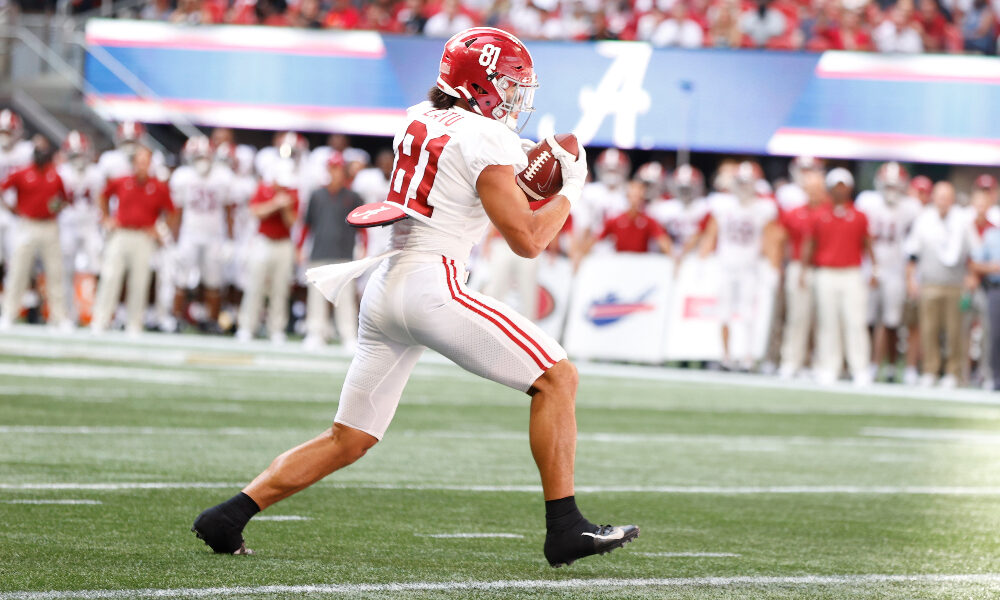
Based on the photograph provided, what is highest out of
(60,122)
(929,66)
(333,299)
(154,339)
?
(929,66)

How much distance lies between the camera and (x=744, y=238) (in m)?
15.3

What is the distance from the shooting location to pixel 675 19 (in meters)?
19.1

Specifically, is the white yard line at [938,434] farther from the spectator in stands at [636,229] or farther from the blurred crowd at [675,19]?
the blurred crowd at [675,19]

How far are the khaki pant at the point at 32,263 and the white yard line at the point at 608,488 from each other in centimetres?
1019

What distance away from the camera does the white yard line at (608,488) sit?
6.12m

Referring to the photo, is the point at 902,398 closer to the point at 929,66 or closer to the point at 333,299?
the point at 929,66

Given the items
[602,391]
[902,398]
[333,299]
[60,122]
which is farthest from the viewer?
[60,122]

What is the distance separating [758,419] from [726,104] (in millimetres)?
8010

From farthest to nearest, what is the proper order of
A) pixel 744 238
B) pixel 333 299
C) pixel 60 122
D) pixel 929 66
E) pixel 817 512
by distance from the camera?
pixel 60 122 → pixel 929 66 → pixel 744 238 → pixel 817 512 → pixel 333 299

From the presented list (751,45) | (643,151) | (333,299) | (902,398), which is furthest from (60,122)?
(333,299)

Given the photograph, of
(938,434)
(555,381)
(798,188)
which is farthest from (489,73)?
(798,188)

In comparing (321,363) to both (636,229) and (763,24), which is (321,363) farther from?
(763,24)

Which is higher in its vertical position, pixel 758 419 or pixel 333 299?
pixel 333 299

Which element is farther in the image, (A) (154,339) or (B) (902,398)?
(A) (154,339)
